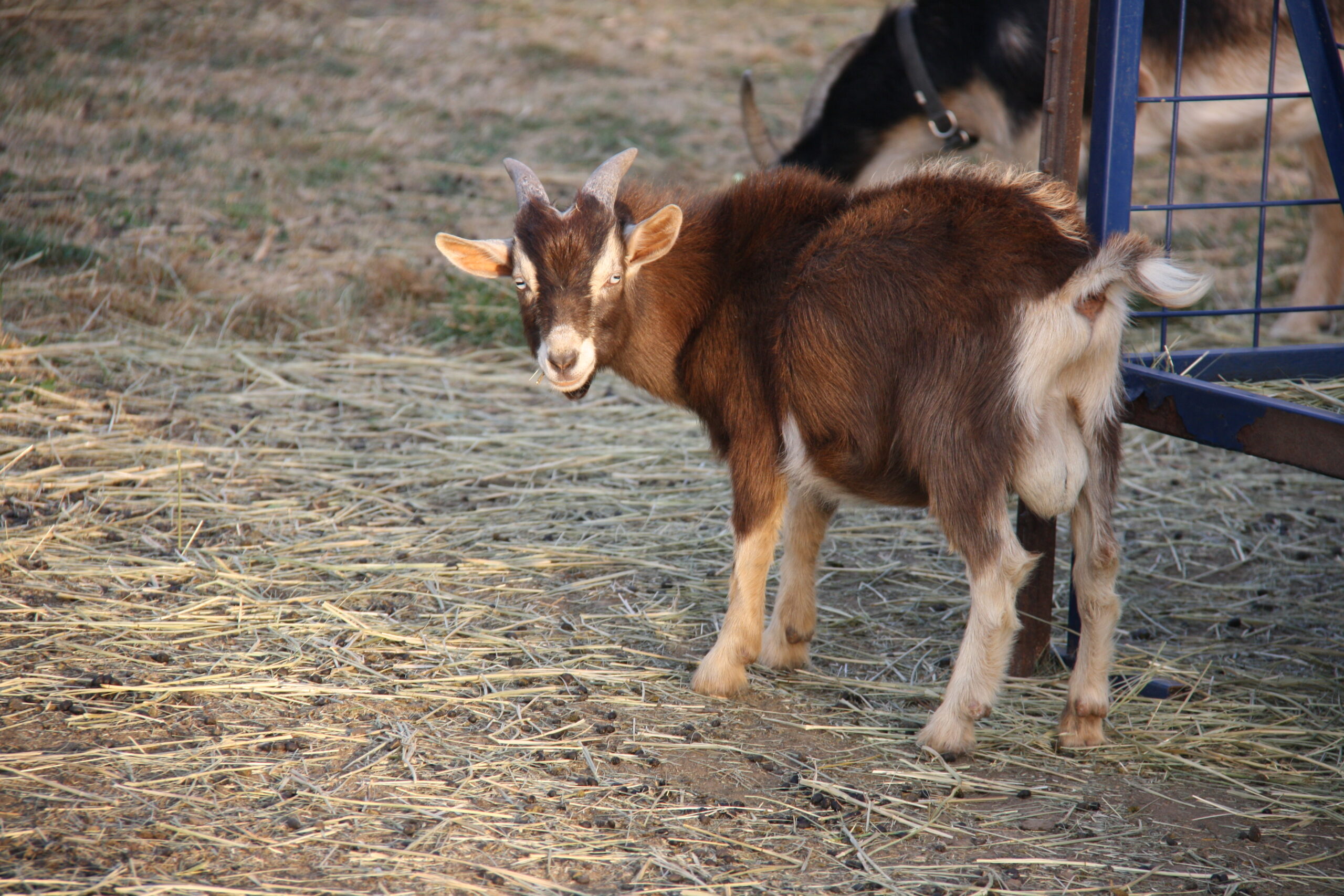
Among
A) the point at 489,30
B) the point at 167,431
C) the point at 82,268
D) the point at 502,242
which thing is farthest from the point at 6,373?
the point at 489,30

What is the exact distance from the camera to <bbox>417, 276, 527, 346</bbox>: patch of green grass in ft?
22.0

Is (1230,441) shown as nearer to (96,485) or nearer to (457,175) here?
(96,485)

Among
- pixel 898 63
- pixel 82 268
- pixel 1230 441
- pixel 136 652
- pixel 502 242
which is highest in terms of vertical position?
pixel 898 63

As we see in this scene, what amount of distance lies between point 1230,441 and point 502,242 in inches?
90.7

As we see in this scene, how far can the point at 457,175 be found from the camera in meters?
8.45

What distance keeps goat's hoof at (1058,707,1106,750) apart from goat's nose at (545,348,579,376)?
1.81 meters

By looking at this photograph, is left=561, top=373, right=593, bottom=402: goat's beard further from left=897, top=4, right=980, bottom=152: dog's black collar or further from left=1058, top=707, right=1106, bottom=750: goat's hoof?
left=897, top=4, right=980, bottom=152: dog's black collar

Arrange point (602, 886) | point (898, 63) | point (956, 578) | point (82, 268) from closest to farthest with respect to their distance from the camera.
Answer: point (602, 886) → point (956, 578) → point (82, 268) → point (898, 63)

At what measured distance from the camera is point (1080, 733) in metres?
3.43

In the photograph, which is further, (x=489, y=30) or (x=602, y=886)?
(x=489, y=30)

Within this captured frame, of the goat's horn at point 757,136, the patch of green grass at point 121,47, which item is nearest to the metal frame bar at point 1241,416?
the goat's horn at point 757,136

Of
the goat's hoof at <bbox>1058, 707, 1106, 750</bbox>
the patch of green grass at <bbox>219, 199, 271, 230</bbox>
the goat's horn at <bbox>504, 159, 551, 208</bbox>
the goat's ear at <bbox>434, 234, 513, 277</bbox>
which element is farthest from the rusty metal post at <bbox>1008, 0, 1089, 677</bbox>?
the patch of green grass at <bbox>219, 199, 271, 230</bbox>

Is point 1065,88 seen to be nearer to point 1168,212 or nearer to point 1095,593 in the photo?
point 1168,212

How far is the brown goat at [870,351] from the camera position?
3.21 metres
